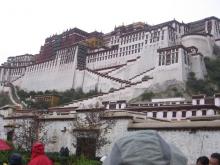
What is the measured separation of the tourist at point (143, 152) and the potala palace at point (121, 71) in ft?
46.7

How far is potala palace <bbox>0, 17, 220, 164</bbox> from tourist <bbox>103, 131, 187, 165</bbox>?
14.2 metres

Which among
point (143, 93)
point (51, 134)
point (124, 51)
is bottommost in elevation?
point (51, 134)

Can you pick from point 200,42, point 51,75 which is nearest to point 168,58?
point 200,42

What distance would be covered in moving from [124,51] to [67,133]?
1808 inches

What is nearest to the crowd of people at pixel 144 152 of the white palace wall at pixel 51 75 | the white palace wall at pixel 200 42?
the white palace wall at pixel 200 42

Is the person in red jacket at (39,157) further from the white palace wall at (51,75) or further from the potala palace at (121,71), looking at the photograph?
the white palace wall at (51,75)

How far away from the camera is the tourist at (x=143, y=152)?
1796 millimetres

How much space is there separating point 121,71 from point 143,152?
193 ft

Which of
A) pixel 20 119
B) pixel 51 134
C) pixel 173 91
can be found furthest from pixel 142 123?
pixel 173 91

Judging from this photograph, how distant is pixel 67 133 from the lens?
20.6 m

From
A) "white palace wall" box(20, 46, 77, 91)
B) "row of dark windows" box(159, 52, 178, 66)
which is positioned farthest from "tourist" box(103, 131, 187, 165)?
"white palace wall" box(20, 46, 77, 91)

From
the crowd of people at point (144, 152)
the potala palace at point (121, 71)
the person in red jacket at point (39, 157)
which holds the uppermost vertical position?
the potala palace at point (121, 71)

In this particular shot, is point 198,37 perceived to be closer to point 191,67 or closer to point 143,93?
point 191,67

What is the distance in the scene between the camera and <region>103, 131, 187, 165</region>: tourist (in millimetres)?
1796
